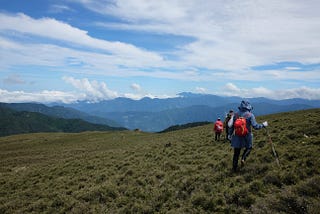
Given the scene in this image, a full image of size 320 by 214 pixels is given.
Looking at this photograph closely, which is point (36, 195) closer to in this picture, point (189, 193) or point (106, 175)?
point (106, 175)

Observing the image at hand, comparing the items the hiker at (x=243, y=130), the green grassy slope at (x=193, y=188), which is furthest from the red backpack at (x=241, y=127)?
the green grassy slope at (x=193, y=188)

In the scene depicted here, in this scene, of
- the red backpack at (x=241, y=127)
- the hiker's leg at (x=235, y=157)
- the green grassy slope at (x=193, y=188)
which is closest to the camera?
the green grassy slope at (x=193, y=188)

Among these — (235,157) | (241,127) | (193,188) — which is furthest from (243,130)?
(193,188)

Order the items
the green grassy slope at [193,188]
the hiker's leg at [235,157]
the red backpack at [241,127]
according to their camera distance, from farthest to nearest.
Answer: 1. the hiker's leg at [235,157]
2. the red backpack at [241,127]
3. the green grassy slope at [193,188]

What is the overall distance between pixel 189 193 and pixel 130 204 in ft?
9.15

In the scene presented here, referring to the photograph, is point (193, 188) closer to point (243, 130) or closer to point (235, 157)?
point (235, 157)

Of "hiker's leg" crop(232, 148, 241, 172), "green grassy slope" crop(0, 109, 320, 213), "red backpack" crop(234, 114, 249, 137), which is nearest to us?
"green grassy slope" crop(0, 109, 320, 213)

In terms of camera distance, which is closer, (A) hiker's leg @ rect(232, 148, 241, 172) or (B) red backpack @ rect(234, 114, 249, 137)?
(B) red backpack @ rect(234, 114, 249, 137)

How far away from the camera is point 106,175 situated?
17688 millimetres

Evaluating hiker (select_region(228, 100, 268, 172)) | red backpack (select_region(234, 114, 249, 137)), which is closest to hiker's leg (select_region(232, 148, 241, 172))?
hiker (select_region(228, 100, 268, 172))

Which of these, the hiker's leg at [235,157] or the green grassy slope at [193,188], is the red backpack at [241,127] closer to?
the hiker's leg at [235,157]

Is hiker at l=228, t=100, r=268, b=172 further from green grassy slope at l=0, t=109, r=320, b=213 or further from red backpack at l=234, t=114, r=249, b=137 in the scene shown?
green grassy slope at l=0, t=109, r=320, b=213

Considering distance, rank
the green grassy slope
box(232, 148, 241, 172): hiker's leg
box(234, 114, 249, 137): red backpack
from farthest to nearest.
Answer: box(232, 148, 241, 172): hiker's leg, box(234, 114, 249, 137): red backpack, the green grassy slope

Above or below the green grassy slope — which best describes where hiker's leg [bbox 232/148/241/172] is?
above
